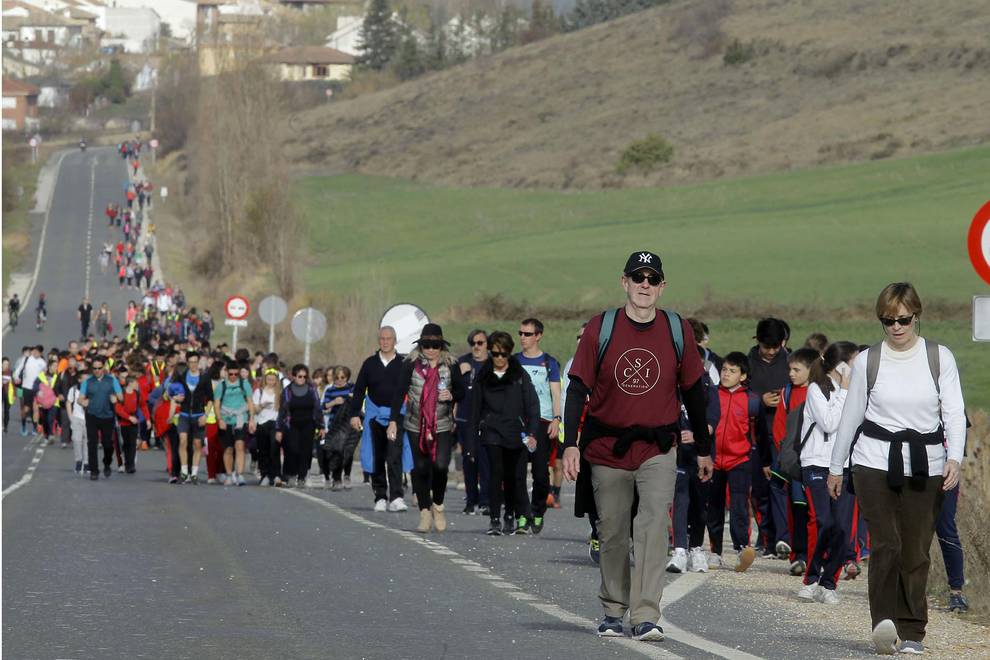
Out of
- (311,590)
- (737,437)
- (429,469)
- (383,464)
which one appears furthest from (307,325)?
(311,590)

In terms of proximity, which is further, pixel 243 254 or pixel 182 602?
pixel 243 254

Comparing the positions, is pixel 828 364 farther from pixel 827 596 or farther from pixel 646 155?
pixel 646 155

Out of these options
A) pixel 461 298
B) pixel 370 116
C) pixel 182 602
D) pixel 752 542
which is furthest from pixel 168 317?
pixel 370 116

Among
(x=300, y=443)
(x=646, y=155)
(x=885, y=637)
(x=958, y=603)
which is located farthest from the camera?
(x=646, y=155)

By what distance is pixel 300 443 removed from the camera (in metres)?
25.4

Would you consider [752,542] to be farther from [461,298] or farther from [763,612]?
[461,298]

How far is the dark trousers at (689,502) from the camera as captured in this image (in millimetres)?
14461

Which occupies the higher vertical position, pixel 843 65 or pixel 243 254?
pixel 843 65

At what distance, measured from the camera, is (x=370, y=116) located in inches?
6225

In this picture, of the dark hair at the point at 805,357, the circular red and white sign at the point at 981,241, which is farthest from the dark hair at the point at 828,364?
the circular red and white sign at the point at 981,241

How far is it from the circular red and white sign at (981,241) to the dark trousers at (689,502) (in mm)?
2514

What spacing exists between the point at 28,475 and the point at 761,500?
14.0 m

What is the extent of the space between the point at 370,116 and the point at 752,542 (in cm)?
14198

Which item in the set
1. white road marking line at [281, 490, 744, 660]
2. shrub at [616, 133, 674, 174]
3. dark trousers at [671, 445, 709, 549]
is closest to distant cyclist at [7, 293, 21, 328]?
shrub at [616, 133, 674, 174]
